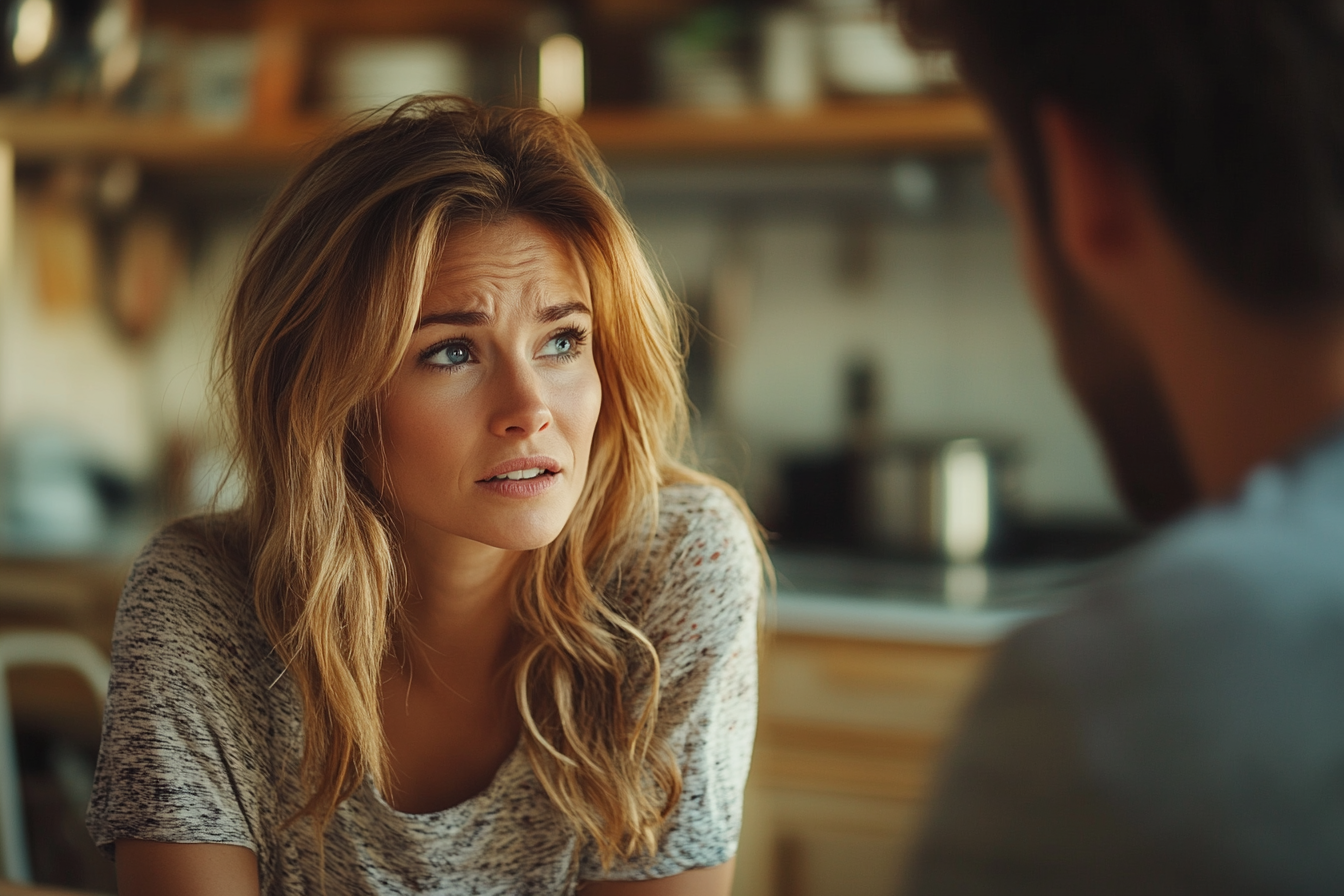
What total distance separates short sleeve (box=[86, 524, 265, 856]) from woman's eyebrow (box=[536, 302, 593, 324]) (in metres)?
0.39

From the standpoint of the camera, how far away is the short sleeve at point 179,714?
98cm

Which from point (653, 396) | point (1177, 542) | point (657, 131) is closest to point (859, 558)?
point (657, 131)

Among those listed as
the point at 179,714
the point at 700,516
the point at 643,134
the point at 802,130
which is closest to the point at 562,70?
the point at 643,134

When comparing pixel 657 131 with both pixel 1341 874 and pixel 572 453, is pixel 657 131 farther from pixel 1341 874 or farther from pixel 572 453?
pixel 1341 874

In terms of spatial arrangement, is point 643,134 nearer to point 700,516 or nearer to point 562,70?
point 562,70

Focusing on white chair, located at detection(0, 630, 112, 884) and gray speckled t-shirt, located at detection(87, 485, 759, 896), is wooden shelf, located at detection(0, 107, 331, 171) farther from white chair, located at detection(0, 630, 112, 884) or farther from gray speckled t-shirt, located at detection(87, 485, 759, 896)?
gray speckled t-shirt, located at detection(87, 485, 759, 896)

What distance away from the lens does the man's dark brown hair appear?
459 millimetres

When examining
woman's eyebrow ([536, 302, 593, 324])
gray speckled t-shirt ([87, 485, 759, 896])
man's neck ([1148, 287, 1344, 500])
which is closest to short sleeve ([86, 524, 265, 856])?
gray speckled t-shirt ([87, 485, 759, 896])

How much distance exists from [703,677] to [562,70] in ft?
6.28

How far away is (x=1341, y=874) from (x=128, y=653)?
3.13 ft

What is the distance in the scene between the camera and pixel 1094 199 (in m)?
0.52

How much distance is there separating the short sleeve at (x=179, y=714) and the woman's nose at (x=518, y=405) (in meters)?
0.32

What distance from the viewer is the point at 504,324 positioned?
102cm

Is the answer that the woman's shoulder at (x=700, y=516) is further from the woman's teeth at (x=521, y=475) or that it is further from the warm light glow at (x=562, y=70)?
the warm light glow at (x=562, y=70)
